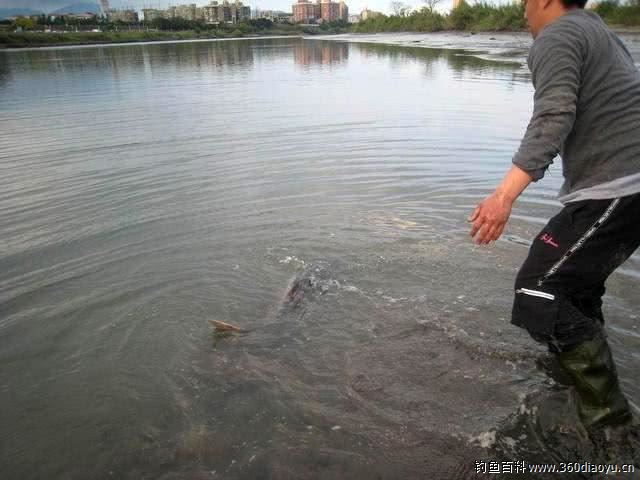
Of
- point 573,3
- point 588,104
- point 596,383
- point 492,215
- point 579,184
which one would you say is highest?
point 573,3

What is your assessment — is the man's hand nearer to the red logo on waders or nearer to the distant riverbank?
the red logo on waders

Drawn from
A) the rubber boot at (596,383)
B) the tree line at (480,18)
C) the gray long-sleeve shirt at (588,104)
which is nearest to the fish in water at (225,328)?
the rubber boot at (596,383)

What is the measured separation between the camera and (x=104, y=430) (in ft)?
9.17

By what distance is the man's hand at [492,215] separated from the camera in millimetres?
2251

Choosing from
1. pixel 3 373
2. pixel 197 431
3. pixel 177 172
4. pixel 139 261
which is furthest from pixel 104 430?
pixel 177 172

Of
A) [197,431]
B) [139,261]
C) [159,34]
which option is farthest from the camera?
[159,34]

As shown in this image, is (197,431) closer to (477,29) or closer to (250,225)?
(250,225)

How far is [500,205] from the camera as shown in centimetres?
226

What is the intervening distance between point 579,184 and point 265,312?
2598 millimetres

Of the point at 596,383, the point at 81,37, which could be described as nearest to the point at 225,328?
the point at 596,383

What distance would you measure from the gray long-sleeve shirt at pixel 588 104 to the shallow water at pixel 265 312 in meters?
1.49

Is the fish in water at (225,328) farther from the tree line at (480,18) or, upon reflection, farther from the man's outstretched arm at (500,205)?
the tree line at (480,18)

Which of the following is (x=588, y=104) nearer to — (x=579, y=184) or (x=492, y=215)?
(x=579, y=184)

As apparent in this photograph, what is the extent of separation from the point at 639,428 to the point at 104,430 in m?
3.09
